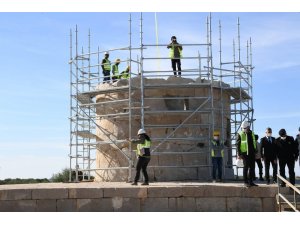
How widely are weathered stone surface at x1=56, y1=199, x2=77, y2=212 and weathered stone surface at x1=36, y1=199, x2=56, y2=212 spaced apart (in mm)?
128

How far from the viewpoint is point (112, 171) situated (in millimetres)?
18781

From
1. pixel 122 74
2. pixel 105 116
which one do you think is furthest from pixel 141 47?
pixel 105 116

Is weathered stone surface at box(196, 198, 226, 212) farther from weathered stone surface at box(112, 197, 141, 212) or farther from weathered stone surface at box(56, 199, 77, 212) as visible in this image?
weathered stone surface at box(56, 199, 77, 212)

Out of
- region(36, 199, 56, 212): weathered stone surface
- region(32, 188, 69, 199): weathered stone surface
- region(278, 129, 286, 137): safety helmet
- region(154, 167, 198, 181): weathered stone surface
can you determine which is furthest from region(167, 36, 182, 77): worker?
region(36, 199, 56, 212): weathered stone surface

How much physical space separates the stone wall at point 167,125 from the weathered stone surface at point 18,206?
4459 mm

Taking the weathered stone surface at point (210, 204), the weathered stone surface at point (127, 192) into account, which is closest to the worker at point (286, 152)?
the weathered stone surface at point (210, 204)

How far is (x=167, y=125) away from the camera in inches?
712

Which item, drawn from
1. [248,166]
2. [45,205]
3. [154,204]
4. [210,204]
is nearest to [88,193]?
[45,205]

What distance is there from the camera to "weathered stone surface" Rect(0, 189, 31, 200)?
14109mm

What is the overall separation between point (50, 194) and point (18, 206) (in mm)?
906

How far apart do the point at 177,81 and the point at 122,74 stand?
6.19 feet

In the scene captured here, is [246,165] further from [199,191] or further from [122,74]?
[122,74]

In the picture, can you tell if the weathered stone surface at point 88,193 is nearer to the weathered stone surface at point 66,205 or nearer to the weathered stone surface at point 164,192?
the weathered stone surface at point 66,205

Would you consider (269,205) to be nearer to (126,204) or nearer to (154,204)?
(154,204)
